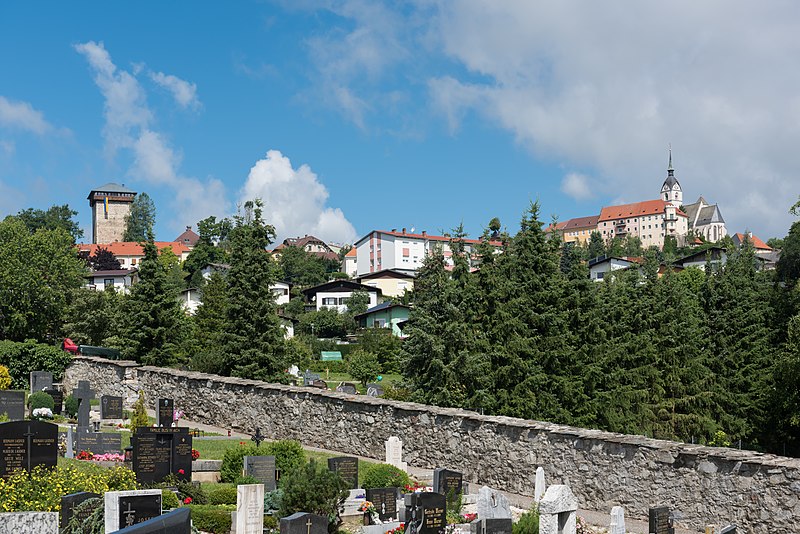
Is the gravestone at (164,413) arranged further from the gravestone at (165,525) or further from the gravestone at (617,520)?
the gravestone at (165,525)

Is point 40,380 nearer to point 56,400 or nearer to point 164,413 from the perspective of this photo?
point 56,400

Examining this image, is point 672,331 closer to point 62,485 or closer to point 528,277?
point 528,277

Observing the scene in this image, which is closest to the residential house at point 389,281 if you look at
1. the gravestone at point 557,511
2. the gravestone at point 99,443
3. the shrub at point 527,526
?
the gravestone at point 99,443

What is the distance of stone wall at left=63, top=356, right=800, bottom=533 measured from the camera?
14.5 meters

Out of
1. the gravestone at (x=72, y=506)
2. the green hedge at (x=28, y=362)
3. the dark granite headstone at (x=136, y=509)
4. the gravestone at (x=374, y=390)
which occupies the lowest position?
the gravestone at (x=72, y=506)

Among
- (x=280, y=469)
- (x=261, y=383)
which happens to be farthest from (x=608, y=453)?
(x=261, y=383)

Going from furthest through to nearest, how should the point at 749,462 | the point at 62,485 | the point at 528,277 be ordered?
the point at 528,277
the point at 749,462
the point at 62,485

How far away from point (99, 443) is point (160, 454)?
333 cm

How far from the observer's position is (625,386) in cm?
3155

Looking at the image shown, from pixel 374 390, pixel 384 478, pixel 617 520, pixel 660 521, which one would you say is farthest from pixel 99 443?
pixel 374 390

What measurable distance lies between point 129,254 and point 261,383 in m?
126

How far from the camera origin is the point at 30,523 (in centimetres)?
700

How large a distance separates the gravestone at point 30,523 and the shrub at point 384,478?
30.9ft

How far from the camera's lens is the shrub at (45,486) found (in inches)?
450
